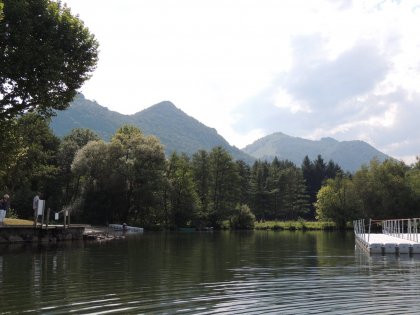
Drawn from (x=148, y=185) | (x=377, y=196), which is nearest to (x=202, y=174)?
(x=148, y=185)

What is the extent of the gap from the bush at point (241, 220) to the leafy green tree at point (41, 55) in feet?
201

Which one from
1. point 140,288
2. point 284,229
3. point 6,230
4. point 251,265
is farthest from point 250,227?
point 140,288

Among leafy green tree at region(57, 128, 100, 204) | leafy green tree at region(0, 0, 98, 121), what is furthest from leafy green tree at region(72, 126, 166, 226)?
leafy green tree at region(0, 0, 98, 121)

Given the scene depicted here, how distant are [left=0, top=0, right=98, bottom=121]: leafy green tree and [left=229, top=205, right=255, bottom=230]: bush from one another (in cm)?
6123

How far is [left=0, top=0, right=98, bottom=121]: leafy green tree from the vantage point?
24.9m

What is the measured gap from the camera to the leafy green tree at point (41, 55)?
81.7ft

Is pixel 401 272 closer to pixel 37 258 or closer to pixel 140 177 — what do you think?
pixel 37 258

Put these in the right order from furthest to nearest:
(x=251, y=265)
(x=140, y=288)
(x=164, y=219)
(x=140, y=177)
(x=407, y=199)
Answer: (x=407, y=199) < (x=164, y=219) < (x=140, y=177) < (x=251, y=265) < (x=140, y=288)

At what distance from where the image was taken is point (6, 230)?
1267 inches

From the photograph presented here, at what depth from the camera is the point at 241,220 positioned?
290ft

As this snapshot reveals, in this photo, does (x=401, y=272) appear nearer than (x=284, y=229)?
Yes

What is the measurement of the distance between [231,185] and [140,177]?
95.0ft

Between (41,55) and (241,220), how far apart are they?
220 feet

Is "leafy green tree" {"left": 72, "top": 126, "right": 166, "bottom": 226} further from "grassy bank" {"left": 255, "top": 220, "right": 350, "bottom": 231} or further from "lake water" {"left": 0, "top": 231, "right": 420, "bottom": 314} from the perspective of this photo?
"lake water" {"left": 0, "top": 231, "right": 420, "bottom": 314}
